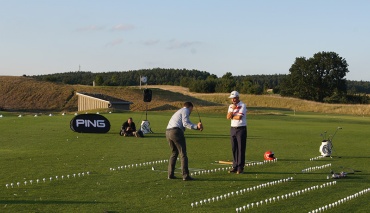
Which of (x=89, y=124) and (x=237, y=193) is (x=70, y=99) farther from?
(x=237, y=193)

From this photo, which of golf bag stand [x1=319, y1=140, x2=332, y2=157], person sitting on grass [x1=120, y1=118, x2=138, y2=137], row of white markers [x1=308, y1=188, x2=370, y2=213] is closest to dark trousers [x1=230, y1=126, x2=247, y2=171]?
row of white markers [x1=308, y1=188, x2=370, y2=213]

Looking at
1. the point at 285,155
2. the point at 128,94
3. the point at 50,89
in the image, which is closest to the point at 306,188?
the point at 285,155

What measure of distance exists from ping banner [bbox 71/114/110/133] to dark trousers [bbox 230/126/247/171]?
14.9 meters

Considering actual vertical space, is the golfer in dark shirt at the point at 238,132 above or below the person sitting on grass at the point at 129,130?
above

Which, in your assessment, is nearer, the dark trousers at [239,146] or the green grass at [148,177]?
the green grass at [148,177]

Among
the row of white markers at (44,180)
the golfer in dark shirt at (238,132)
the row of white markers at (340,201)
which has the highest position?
the golfer in dark shirt at (238,132)

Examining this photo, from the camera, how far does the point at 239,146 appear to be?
17828 mm

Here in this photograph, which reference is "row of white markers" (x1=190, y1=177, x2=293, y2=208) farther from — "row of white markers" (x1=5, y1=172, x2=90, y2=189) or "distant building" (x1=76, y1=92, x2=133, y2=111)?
"distant building" (x1=76, y1=92, x2=133, y2=111)

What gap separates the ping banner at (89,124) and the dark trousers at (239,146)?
14.9 m

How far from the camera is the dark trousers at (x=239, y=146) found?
57.8 feet

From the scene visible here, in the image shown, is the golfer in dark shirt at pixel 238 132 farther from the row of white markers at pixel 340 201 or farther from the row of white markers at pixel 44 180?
the row of white markers at pixel 44 180

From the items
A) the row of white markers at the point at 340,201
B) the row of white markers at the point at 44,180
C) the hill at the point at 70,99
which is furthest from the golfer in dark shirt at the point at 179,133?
the hill at the point at 70,99

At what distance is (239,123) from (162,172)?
2832 mm

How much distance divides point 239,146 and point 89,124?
15480 millimetres
